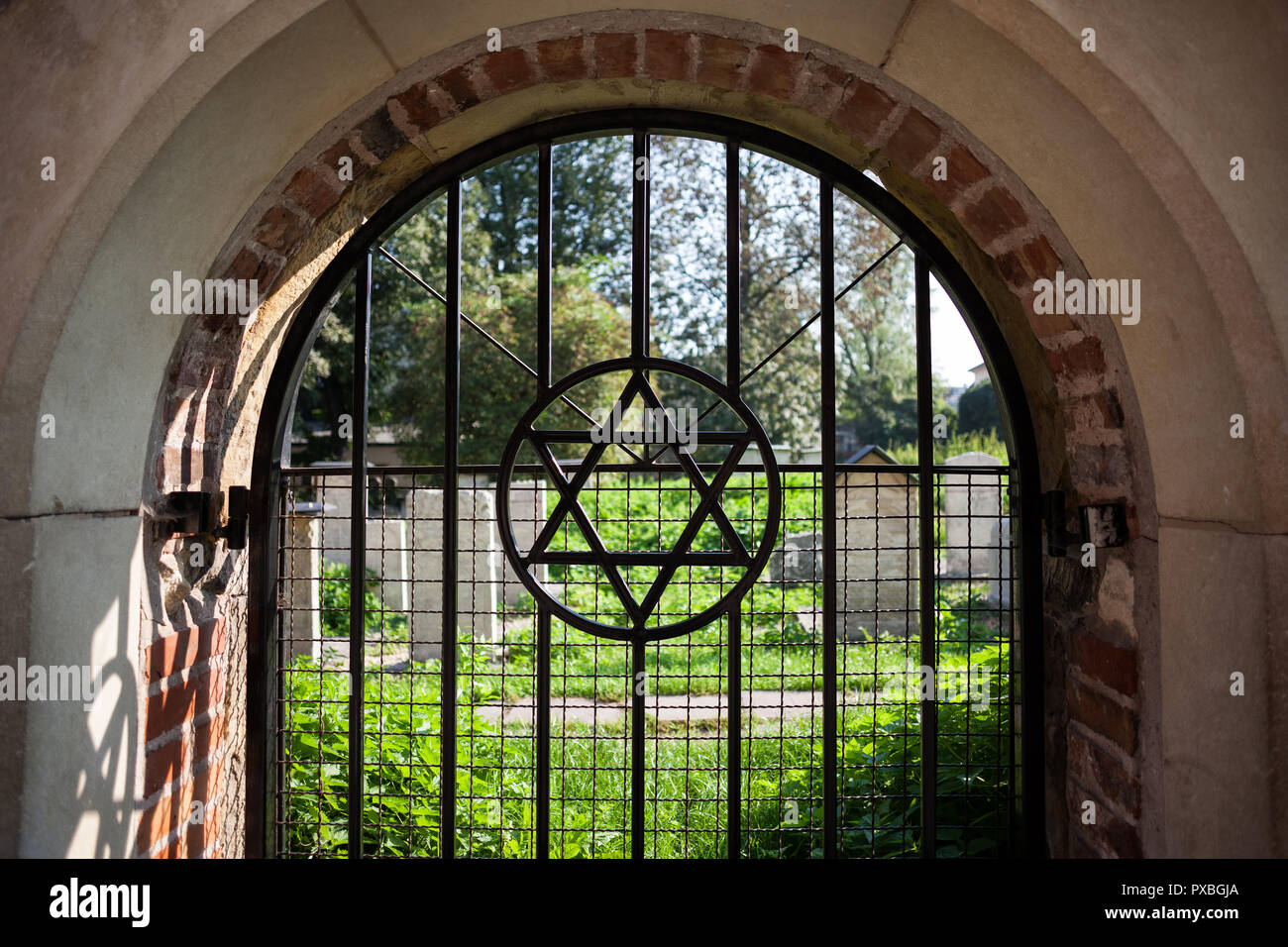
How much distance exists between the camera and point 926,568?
2164 mm

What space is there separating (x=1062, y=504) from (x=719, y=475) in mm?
818

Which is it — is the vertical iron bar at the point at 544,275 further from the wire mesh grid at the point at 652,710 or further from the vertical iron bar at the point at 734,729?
the vertical iron bar at the point at 734,729

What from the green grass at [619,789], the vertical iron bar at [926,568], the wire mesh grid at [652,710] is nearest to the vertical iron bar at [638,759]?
the wire mesh grid at [652,710]

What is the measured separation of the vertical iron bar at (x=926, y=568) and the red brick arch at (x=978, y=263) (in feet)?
0.74

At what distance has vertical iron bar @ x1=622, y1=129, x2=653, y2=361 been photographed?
7.25 feet

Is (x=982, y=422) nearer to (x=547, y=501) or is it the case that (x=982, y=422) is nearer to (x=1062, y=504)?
(x=547, y=501)

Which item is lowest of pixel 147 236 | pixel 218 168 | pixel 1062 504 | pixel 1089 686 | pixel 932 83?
pixel 1089 686

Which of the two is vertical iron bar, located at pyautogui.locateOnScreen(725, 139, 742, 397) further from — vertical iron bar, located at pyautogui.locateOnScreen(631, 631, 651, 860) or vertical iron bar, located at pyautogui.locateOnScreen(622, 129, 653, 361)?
vertical iron bar, located at pyautogui.locateOnScreen(631, 631, 651, 860)

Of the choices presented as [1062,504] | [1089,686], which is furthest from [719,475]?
[1089,686]

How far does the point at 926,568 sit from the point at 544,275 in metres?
1.17

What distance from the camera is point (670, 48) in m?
2.00

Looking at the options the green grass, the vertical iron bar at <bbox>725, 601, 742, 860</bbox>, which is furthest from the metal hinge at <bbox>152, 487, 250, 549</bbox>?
the vertical iron bar at <bbox>725, 601, 742, 860</bbox>

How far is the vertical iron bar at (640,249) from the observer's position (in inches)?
87.0

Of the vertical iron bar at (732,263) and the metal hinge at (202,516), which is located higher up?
the vertical iron bar at (732,263)
